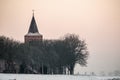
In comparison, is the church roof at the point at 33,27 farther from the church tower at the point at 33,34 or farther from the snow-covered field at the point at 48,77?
the snow-covered field at the point at 48,77

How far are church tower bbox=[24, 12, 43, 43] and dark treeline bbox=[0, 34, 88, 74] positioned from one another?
6 cm

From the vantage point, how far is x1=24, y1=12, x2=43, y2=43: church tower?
14.7 ft

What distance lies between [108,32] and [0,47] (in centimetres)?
162

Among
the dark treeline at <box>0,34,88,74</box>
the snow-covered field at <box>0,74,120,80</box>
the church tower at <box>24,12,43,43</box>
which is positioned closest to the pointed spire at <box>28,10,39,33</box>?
the church tower at <box>24,12,43,43</box>

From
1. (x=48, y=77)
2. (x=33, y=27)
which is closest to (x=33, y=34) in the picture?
(x=33, y=27)

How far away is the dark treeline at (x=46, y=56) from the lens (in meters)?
4.51

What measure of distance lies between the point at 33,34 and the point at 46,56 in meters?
0.38

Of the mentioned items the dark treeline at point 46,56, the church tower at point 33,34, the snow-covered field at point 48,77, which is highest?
the church tower at point 33,34

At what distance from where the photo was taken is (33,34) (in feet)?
14.7

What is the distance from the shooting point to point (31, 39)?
4.50 m

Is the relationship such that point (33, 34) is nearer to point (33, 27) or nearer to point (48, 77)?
point (33, 27)

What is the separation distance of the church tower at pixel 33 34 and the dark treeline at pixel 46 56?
59 mm

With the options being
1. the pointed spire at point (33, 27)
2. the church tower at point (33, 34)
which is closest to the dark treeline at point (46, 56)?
the church tower at point (33, 34)

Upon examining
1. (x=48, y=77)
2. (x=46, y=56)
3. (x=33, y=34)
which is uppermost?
(x=33, y=34)
